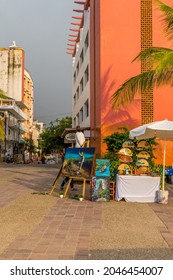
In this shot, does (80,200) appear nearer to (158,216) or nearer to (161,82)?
(158,216)

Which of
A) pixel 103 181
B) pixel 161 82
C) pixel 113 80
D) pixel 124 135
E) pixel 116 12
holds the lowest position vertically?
pixel 103 181

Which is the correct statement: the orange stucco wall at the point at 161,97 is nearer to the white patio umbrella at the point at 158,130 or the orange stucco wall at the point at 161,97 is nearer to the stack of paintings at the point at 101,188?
the white patio umbrella at the point at 158,130

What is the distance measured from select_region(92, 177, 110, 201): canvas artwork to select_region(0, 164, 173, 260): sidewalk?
28 cm

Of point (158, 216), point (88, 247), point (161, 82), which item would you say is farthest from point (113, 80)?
point (88, 247)

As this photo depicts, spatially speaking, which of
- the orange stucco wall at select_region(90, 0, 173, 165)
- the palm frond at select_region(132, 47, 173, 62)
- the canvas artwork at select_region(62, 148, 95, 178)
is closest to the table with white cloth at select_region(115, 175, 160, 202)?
the canvas artwork at select_region(62, 148, 95, 178)

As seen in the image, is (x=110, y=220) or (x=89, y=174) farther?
(x=89, y=174)

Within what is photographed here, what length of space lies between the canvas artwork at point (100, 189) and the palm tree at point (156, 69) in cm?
336

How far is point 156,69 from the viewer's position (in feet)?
31.3

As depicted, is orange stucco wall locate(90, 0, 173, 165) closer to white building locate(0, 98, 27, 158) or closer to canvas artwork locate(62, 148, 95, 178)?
canvas artwork locate(62, 148, 95, 178)

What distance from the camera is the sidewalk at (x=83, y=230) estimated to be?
15.3ft

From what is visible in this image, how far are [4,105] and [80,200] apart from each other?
4723cm

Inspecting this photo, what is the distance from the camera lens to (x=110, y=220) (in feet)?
22.4

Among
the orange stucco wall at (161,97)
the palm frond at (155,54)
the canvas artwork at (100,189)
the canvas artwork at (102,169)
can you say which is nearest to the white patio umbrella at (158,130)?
the canvas artwork at (102,169)

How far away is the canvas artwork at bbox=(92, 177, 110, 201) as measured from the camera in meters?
9.20
